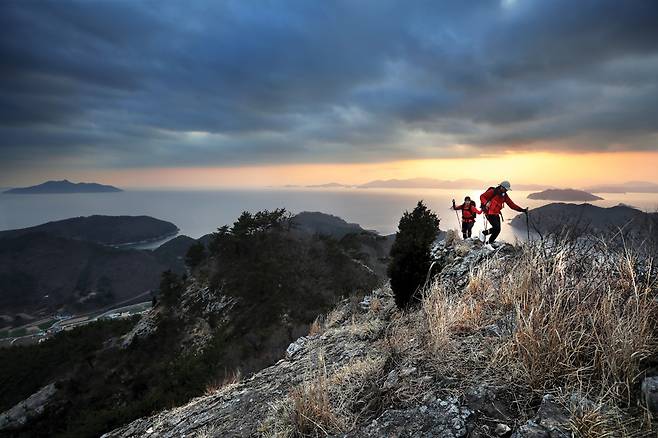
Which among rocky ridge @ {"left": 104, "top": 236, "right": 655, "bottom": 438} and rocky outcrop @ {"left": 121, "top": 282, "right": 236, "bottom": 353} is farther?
rocky outcrop @ {"left": 121, "top": 282, "right": 236, "bottom": 353}

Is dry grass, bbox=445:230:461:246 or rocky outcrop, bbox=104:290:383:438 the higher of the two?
dry grass, bbox=445:230:461:246

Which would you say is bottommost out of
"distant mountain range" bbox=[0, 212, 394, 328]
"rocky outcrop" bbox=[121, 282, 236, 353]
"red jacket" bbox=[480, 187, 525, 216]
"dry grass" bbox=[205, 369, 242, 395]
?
"distant mountain range" bbox=[0, 212, 394, 328]

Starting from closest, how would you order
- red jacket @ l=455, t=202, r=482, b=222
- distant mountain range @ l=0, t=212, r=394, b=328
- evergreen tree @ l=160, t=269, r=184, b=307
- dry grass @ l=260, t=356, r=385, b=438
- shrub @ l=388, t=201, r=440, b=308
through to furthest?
dry grass @ l=260, t=356, r=385, b=438
shrub @ l=388, t=201, r=440, b=308
red jacket @ l=455, t=202, r=482, b=222
evergreen tree @ l=160, t=269, r=184, b=307
distant mountain range @ l=0, t=212, r=394, b=328

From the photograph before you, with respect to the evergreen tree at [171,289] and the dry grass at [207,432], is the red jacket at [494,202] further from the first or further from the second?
the evergreen tree at [171,289]

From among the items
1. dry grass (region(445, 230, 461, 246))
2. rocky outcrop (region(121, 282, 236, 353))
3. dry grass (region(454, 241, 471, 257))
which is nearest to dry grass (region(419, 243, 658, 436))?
dry grass (region(454, 241, 471, 257))

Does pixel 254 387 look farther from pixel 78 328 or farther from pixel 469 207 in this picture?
pixel 78 328

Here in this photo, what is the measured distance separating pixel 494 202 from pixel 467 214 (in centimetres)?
249

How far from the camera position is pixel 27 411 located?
33.6 meters

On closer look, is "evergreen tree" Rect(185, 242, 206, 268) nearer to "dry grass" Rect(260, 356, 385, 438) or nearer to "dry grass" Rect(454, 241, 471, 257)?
"dry grass" Rect(454, 241, 471, 257)

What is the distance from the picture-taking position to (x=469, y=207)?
12.6m

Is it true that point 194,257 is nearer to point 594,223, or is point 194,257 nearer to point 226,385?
point 226,385

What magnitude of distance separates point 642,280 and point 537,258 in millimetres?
935

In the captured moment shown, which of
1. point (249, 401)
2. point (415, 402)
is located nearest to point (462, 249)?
point (249, 401)

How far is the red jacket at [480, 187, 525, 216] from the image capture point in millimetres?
10062
